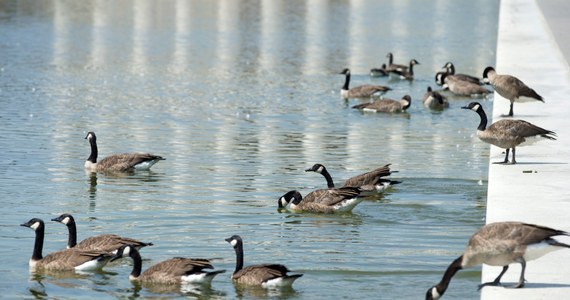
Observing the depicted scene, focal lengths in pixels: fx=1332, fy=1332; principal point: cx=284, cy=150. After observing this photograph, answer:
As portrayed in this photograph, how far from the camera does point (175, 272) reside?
13969 mm

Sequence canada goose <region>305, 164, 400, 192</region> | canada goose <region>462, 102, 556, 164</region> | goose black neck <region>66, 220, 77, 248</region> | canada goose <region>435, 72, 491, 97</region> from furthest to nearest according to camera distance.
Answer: canada goose <region>435, 72, 491, 97</region>
canada goose <region>305, 164, 400, 192</region>
canada goose <region>462, 102, 556, 164</region>
goose black neck <region>66, 220, 77, 248</region>

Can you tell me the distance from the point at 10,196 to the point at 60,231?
249cm

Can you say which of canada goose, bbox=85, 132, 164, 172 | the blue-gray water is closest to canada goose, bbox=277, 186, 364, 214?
the blue-gray water

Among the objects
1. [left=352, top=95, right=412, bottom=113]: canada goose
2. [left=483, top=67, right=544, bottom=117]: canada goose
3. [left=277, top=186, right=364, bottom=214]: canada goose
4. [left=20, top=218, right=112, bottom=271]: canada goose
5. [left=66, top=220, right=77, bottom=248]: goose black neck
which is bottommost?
[left=20, top=218, right=112, bottom=271]: canada goose

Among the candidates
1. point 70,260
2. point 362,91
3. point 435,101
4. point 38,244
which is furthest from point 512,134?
point 362,91

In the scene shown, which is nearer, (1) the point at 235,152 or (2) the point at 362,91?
(1) the point at 235,152

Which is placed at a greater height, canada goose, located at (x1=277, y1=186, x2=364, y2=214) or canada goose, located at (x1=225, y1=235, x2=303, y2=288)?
canada goose, located at (x1=277, y1=186, x2=364, y2=214)

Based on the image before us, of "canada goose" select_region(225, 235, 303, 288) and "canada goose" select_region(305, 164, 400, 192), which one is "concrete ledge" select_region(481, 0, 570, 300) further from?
"canada goose" select_region(225, 235, 303, 288)

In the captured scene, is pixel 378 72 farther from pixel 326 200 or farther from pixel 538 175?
pixel 326 200

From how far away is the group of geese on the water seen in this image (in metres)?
11.7

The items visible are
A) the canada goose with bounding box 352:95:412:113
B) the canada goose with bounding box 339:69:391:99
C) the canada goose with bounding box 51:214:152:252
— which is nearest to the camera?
the canada goose with bounding box 51:214:152:252

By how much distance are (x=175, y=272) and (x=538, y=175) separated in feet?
21.2

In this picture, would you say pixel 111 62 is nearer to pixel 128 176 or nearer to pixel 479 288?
pixel 128 176

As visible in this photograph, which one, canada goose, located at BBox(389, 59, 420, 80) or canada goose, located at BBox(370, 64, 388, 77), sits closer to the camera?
canada goose, located at BBox(389, 59, 420, 80)
